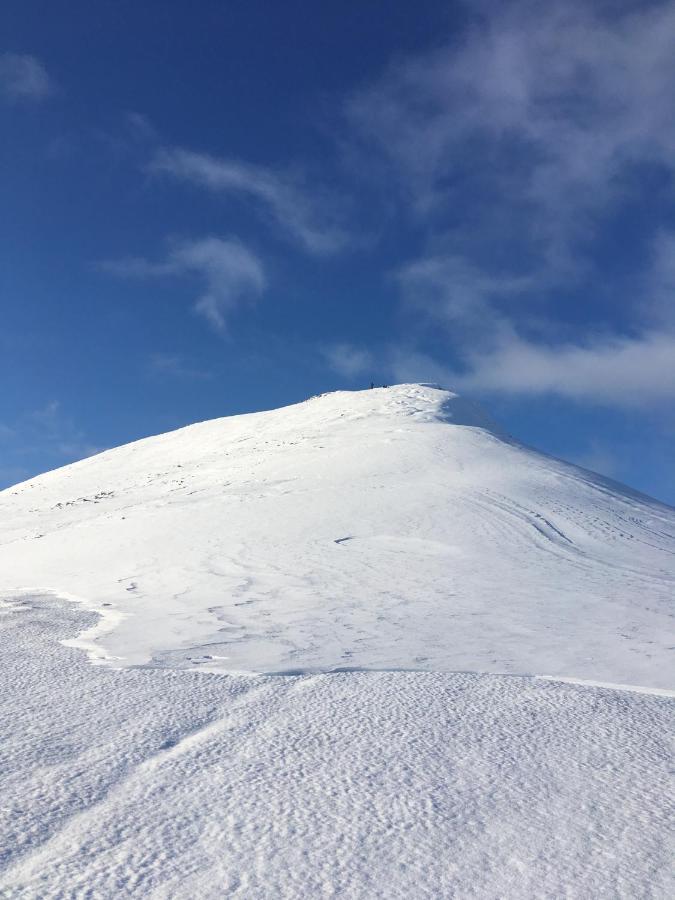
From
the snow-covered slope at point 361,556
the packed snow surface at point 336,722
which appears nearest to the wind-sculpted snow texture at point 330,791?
the packed snow surface at point 336,722

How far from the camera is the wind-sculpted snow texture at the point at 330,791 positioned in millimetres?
2586

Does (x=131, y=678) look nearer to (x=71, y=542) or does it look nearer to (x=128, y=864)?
(x=128, y=864)

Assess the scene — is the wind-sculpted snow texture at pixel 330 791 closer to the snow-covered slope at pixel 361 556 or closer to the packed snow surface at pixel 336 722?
the packed snow surface at pixel 336 722

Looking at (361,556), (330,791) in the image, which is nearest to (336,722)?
(330,791)

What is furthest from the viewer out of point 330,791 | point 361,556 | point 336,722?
point 361,556

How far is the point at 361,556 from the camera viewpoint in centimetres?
1393

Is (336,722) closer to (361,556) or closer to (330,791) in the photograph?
(330,791)

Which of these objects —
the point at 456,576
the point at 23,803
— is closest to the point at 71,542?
the point at 456,576

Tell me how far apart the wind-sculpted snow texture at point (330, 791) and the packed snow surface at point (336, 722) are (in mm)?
13

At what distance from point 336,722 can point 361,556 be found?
31.7 ft

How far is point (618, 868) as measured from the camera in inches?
106

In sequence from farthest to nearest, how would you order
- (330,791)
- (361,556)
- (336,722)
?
(361,556), (336,722), (330,791)

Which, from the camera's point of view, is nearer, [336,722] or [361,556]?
[336,722]

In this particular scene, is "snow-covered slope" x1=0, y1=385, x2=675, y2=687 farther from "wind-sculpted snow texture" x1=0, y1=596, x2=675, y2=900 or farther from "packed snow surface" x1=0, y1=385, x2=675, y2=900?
"wind-sculpted snow texture" x1=0, y1=596, x2=675, y2=900
